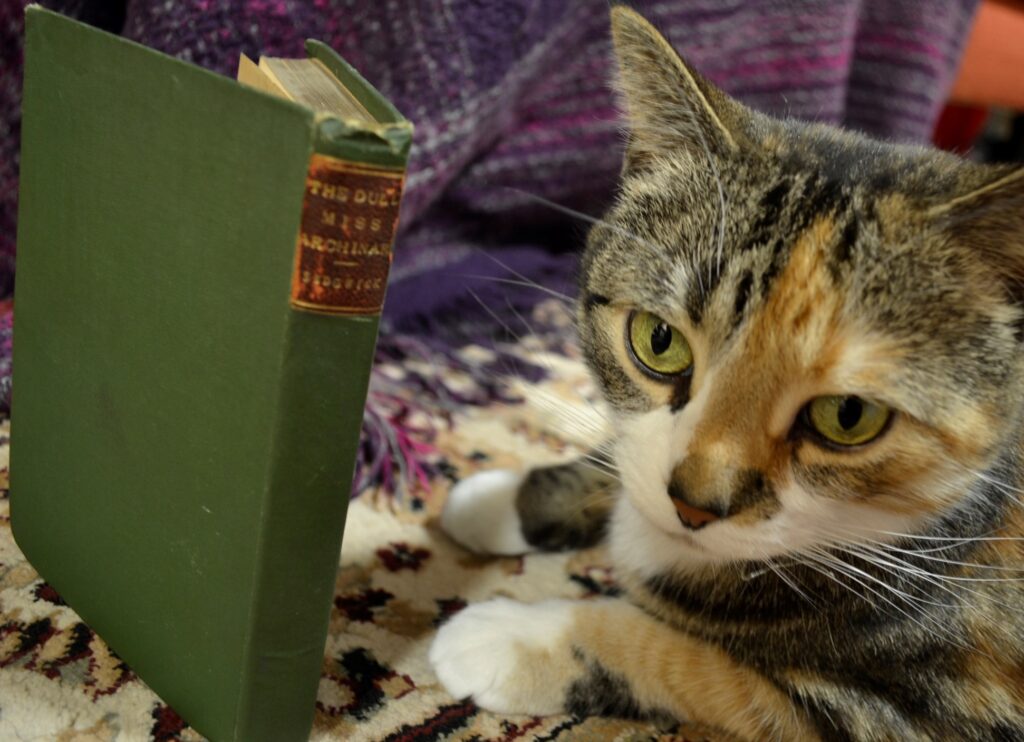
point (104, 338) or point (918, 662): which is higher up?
point (104, 338)

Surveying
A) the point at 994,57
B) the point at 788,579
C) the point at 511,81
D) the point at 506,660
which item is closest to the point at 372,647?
the point at 506,660

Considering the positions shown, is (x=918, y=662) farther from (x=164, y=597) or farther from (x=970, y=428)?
(x=164, y=597)

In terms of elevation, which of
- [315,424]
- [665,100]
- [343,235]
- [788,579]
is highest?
[665,100]

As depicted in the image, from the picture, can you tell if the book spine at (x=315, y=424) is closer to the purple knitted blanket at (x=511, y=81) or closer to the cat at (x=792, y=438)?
the cat at (x=792, y=438)

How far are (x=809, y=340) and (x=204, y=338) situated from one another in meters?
0.40

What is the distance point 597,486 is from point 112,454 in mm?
507

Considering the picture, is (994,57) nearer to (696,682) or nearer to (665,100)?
(665,100)

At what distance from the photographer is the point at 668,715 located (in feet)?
2.63

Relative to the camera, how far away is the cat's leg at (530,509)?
3.22ft

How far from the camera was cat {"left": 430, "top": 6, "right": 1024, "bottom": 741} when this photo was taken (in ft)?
2.18

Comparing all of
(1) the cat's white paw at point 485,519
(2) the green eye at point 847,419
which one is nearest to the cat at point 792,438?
(2) the green eye at point 847,419

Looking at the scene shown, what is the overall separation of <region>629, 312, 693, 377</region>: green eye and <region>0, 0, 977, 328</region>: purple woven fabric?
44 centimetres

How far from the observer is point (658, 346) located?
0.75 metres

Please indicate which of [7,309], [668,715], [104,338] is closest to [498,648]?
[668,715]
